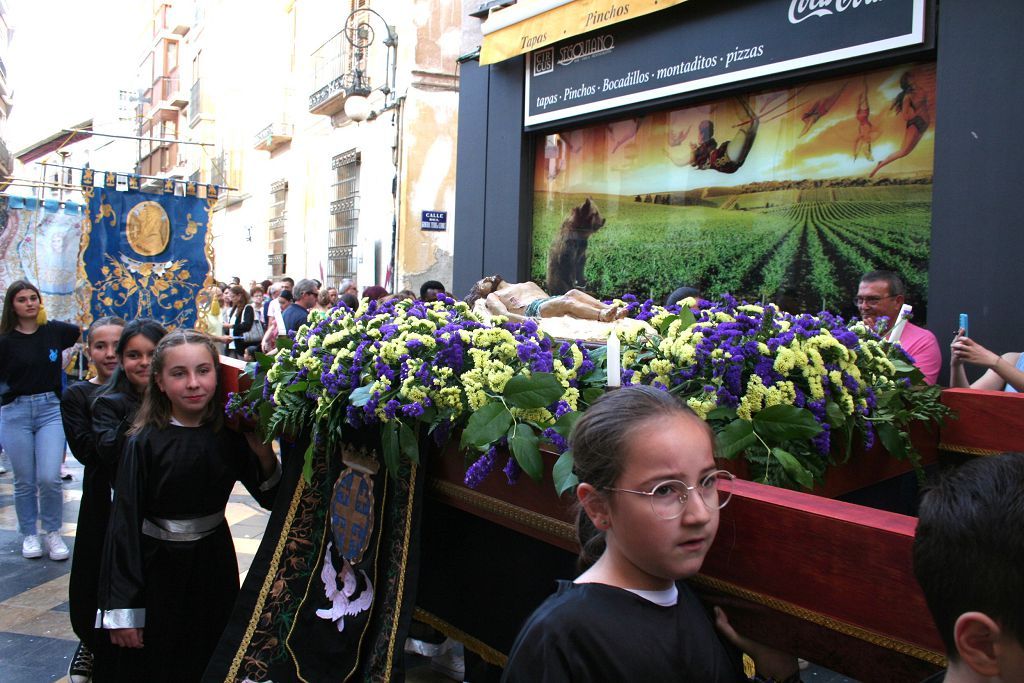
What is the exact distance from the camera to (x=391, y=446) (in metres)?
2.32

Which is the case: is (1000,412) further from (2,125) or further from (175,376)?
(2,125)

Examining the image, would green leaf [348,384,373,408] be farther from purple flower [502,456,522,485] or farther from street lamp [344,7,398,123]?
street lamp [344,7,398,123]

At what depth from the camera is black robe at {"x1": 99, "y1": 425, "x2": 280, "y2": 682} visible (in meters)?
2.81

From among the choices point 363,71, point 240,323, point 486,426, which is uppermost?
point 363,71

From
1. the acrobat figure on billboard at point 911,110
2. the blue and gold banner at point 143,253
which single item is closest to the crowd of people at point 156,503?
the acrobat figure on billboard at point 911,110

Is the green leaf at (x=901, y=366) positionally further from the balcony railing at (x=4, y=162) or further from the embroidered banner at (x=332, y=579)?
the balcony railing at (x=4, y=162)

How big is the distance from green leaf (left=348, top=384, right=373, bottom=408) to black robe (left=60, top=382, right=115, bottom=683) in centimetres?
142

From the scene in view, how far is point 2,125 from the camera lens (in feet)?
102

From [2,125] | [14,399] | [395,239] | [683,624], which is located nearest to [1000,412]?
[683,624]

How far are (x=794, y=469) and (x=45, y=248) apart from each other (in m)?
9.20

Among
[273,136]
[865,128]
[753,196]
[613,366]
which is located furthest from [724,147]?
[273,136]

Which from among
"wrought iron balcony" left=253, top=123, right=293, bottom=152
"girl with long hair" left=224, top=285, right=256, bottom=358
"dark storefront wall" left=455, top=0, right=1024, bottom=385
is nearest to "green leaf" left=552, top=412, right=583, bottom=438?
"dark storefront wall" left=455, top=0, right=1024, bottom=385

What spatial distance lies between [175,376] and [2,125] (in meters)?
33.7

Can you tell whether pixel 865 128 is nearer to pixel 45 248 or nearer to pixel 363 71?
pixel 45 248
